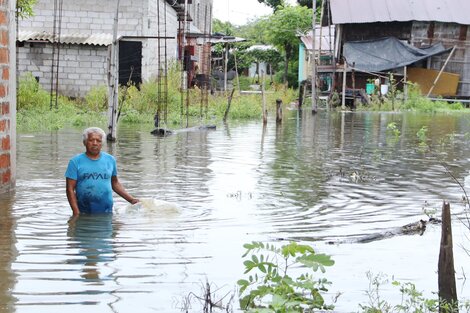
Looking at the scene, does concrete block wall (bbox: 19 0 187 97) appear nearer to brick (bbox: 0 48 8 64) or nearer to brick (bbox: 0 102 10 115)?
brick (bbox: 0 102 10 115)

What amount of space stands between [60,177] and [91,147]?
4430 millimetres

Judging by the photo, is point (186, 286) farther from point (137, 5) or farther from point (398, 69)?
point (398, 69)

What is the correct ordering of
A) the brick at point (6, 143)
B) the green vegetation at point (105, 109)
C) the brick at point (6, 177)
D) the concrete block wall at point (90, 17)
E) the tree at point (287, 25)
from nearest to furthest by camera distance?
1. the brick at point (6, 143)
2. the brick at point (6, 177)
3. the green vegetation at point (105, 109)
4. the concrete block wall at point (90, 17)
5. the tree at point (287, 25)

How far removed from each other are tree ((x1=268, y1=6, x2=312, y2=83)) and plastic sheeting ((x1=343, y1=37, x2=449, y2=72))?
41.0 feet

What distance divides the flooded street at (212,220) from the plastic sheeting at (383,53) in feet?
70.9

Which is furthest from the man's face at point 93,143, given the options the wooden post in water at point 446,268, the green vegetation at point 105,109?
the green vegetation at point 105,109

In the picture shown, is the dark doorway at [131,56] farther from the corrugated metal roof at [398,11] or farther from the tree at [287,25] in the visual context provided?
the tree at [287,25]

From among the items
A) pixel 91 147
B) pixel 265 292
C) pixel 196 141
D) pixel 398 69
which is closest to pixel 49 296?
pixel 265 292

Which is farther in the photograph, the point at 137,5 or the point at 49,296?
the point at 137,5

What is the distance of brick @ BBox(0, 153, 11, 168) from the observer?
1095 cm

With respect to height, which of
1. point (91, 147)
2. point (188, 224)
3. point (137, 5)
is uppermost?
point (137, 5)

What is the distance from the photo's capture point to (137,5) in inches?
1241

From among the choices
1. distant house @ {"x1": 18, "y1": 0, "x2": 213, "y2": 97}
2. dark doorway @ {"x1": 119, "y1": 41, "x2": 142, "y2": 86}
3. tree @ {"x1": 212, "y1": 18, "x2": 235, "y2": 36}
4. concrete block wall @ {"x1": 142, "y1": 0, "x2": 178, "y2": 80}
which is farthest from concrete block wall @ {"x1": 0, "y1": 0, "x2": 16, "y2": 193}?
tree @ {"x1": 212, "y1": 18, "x2": 235, "y2": 36}

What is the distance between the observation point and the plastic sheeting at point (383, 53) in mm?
41312
